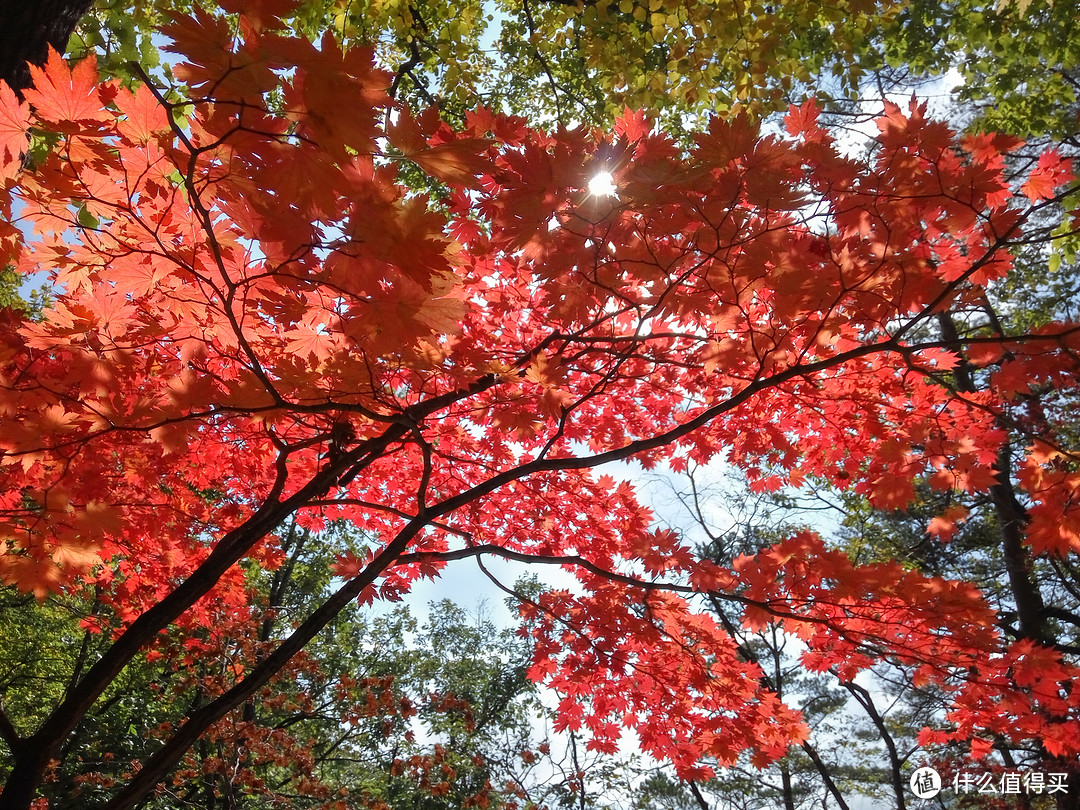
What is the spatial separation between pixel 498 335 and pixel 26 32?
2.29 m

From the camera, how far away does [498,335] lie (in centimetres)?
354

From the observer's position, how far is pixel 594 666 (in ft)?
12.6

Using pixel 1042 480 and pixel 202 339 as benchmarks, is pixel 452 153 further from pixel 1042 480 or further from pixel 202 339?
pixel 1042 480

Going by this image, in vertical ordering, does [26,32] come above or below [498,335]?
below

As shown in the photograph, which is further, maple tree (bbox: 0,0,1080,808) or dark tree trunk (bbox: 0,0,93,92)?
dark tree trunk (bbox: 0,0,93,92)

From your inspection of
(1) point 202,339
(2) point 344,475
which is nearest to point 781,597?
(2) point 344,475

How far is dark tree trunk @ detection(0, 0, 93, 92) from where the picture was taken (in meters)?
1.94

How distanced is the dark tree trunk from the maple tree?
337 mm

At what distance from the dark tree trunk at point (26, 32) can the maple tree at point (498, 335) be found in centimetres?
→ 34

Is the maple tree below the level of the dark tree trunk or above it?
below

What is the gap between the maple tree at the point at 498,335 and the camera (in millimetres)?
1488

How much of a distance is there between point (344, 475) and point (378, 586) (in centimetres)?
101

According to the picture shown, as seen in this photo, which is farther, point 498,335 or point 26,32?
point 498,335

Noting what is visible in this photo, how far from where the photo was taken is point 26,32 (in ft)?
6.48
